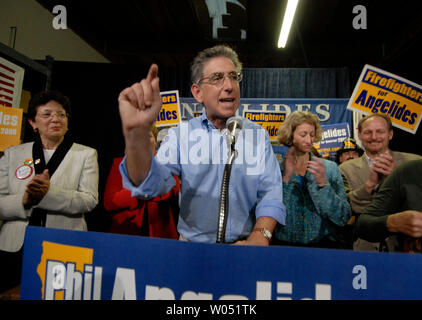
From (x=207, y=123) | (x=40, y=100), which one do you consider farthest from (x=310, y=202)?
(x=40, y=100)

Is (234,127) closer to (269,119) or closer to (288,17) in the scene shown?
(269,119)

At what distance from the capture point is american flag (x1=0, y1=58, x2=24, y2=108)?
2213 millimetres

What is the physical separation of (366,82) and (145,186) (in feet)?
10.6

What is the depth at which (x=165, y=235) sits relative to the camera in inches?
72.4

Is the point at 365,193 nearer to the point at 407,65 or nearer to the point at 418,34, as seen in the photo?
the point at 418,34

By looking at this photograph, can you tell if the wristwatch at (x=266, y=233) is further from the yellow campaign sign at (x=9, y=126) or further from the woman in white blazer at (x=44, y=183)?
the yellow campaign sign at (x=9, y=126)

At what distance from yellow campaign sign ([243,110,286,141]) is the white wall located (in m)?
3.69

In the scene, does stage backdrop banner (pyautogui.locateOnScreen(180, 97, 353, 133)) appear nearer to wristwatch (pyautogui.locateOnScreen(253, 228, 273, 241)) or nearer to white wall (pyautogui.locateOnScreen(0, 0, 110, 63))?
white wall (pyautogui.locateOnScreen(0, 0, 110, 63))

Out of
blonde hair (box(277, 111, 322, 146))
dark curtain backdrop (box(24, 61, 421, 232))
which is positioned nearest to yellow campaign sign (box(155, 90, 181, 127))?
dark curtain backdrop (box(24, 61, 421, 232))

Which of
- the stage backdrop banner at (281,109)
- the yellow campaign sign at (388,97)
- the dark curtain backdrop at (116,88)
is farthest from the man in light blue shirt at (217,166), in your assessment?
the dark curtain backdrop at (116,88)

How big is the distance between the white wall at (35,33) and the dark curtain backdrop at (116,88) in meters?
Answer: 0.43

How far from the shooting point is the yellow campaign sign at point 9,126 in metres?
2.13

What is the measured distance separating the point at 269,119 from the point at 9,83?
3213 millimetres

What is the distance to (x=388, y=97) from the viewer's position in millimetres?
3326
